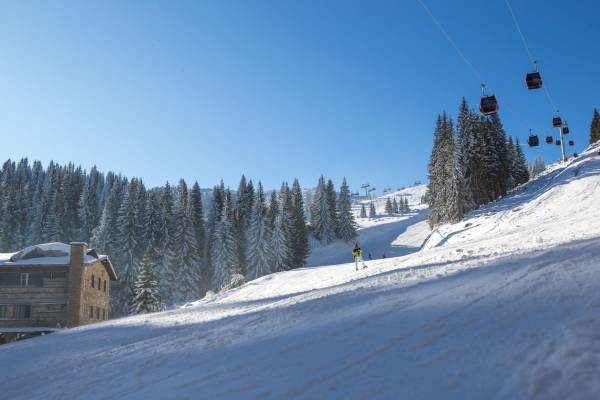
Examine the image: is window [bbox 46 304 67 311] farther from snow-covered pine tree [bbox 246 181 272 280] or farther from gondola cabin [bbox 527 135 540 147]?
gondola cabin [bbox 527 135 540 147]

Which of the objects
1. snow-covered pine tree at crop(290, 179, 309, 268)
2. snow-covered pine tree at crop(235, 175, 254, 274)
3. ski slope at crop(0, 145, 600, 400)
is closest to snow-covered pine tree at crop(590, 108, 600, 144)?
snow-covered pine tree at crop(290, 179, 309, 268)

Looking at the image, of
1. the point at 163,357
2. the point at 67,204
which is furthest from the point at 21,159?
the point at 163,357

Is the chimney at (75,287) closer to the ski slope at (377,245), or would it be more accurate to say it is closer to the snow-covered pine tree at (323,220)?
the ski slope at (377,245)

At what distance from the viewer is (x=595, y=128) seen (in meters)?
96.6

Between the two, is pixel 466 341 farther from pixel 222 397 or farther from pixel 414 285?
pixel 414 285

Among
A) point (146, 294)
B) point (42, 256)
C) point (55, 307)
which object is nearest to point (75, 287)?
point (55, 307)

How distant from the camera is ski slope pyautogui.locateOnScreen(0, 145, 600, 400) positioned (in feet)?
15.0

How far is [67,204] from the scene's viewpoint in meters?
87.7

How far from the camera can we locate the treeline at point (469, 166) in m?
57.4

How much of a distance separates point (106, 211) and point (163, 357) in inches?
2615

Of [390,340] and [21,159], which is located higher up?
[21,159]

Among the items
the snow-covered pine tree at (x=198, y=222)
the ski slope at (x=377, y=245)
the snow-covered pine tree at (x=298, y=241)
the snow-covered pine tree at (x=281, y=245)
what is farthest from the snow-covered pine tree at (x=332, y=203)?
the snow-covered pine tree at (x=198, y=222)

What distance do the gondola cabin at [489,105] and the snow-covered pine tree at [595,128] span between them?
87.4m

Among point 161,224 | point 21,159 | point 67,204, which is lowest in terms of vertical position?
point 161,224
